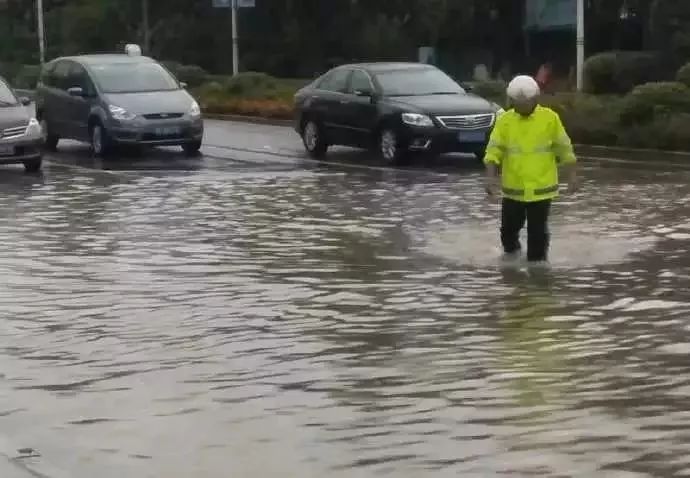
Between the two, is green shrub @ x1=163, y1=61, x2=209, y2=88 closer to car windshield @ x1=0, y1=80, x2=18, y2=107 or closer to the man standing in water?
car windshield @ x1=0, y1=80, x2=18, y2=107

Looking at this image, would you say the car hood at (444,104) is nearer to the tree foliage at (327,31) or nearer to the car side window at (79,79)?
the car side window at (79,79)

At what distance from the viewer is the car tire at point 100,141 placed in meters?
25.2

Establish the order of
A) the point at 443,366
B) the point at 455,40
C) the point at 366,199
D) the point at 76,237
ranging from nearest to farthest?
1. the point at 443,366
2. the point at 76,237
3. the point at 366,199
4. the point at 455,40

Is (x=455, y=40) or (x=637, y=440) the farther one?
(x=455, y=40)

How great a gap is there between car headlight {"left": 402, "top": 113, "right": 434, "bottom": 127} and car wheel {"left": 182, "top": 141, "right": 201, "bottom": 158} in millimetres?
4174

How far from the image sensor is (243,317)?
10.8 m

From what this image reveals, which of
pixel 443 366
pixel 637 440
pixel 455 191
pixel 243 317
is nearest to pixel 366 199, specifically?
pixel 455 191

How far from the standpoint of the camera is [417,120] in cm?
2297

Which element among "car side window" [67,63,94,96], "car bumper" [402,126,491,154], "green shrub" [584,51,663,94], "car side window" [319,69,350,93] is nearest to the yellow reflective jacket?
"car bumper" [402,126,491,154]

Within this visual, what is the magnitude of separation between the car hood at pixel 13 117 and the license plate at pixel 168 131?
259 cm

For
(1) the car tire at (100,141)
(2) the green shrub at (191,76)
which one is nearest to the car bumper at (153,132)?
(1) the car tire at (100,141)

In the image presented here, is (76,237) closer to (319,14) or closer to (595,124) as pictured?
(595,124)

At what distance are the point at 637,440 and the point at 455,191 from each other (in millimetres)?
11820

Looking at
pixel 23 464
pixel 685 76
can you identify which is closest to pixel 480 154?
pixel 685 76
